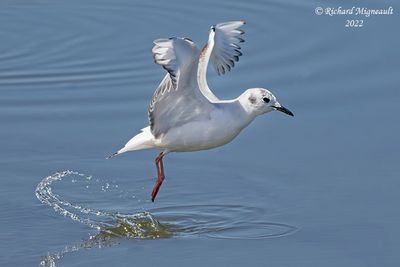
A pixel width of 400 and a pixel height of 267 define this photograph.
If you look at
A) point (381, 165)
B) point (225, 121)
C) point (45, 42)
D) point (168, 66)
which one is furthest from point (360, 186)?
point (45, 42)

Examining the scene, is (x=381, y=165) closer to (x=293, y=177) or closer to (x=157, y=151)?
(x=293, y=177)

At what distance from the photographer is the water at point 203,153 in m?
9.50

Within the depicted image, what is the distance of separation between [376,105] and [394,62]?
1052 millimetres

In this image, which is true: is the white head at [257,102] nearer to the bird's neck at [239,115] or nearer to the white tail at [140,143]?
the bird's neck at [239,115]

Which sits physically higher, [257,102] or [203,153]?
[257,102]

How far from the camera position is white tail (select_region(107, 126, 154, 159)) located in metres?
10.5

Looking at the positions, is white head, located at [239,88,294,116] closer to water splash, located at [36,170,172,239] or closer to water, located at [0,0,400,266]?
water, located at [0,0,400,266]

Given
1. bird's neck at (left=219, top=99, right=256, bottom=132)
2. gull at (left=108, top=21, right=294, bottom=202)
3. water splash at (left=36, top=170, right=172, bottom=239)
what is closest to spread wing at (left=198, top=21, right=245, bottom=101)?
gull at (left=108, top=21, right=294, bottom=202)

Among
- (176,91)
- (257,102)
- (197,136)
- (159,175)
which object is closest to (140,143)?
(159,175)

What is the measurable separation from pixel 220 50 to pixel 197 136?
2.98 ft

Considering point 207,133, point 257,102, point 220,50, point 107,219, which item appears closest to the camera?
point 107,219

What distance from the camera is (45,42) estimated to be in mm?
13633

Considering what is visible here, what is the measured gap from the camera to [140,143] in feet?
34.4

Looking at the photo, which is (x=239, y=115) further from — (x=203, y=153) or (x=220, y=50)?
(x=203, y=153)
